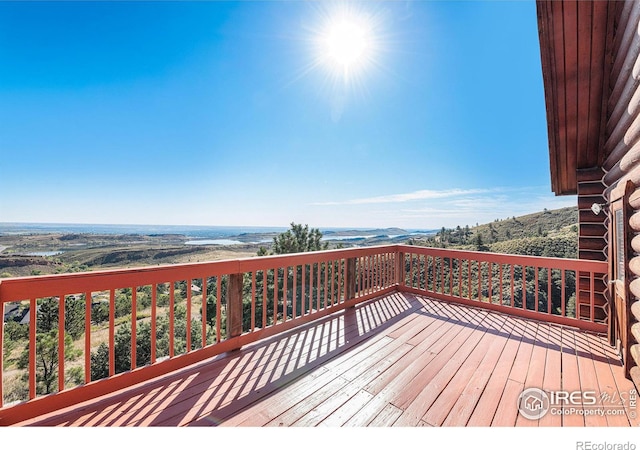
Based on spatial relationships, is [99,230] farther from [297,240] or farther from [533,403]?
[533,403]

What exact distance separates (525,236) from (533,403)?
23.6 m

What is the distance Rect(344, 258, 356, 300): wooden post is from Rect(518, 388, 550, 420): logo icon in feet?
7.28

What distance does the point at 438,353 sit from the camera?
2502mm

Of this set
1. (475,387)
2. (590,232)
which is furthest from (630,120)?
(475,387)

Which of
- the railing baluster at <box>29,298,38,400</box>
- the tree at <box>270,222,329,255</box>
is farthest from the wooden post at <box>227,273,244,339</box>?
the tree at <box>270,222,329,255</box>

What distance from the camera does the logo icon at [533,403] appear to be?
165cm

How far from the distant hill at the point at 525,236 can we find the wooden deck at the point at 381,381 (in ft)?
36.0

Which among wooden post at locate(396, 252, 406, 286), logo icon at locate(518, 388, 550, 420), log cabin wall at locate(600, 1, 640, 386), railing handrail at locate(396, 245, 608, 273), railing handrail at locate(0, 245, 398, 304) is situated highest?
log cabin wall at locate(600, 1, 640, 386)

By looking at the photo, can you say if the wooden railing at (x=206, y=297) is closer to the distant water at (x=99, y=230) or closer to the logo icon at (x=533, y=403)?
the logo icon at (x=533, y=403)

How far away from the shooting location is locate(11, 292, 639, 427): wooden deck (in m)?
1.62

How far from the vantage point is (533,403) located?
5.74ft

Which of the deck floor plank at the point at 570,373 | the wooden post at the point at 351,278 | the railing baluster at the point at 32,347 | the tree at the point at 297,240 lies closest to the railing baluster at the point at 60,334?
the railing baluster at the point at 32,347

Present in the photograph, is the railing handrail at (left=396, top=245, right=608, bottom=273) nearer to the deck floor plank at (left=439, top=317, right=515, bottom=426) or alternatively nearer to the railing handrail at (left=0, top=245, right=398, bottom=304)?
the deck floor plank at (left=439, top=317, right=515, bottom=426)
